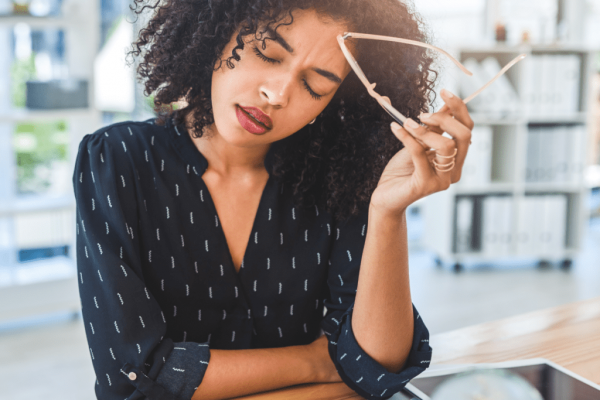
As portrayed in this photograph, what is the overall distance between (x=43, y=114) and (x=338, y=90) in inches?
70.8

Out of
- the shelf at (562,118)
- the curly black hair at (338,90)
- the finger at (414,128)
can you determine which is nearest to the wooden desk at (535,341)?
the curly black hair at (338,90)

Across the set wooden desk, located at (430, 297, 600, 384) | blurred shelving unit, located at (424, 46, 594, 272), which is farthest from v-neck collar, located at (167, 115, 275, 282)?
blurred shelving unit, located at (424, 46, 594, 272)

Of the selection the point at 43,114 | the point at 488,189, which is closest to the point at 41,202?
the point at 43,114

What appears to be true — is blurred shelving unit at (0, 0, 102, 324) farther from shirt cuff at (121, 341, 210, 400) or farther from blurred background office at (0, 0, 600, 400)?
shirt cuff at (121, 341, 210, 400)

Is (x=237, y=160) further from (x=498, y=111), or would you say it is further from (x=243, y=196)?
(x=498, y=111)

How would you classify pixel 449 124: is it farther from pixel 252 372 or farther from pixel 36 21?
pixel 36 21

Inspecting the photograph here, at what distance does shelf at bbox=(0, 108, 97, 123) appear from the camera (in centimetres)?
230

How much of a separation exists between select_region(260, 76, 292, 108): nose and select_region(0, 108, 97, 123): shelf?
6.14ft

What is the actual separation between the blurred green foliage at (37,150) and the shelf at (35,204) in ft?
0.19

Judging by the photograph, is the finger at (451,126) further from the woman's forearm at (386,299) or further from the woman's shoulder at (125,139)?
the woman's shoulder at (125,139)

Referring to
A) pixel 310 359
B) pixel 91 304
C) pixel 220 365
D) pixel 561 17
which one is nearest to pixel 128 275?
pixel 91 304

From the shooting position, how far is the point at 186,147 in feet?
3.13

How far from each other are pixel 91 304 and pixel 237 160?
0.35 metres

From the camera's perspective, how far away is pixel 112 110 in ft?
9.56
